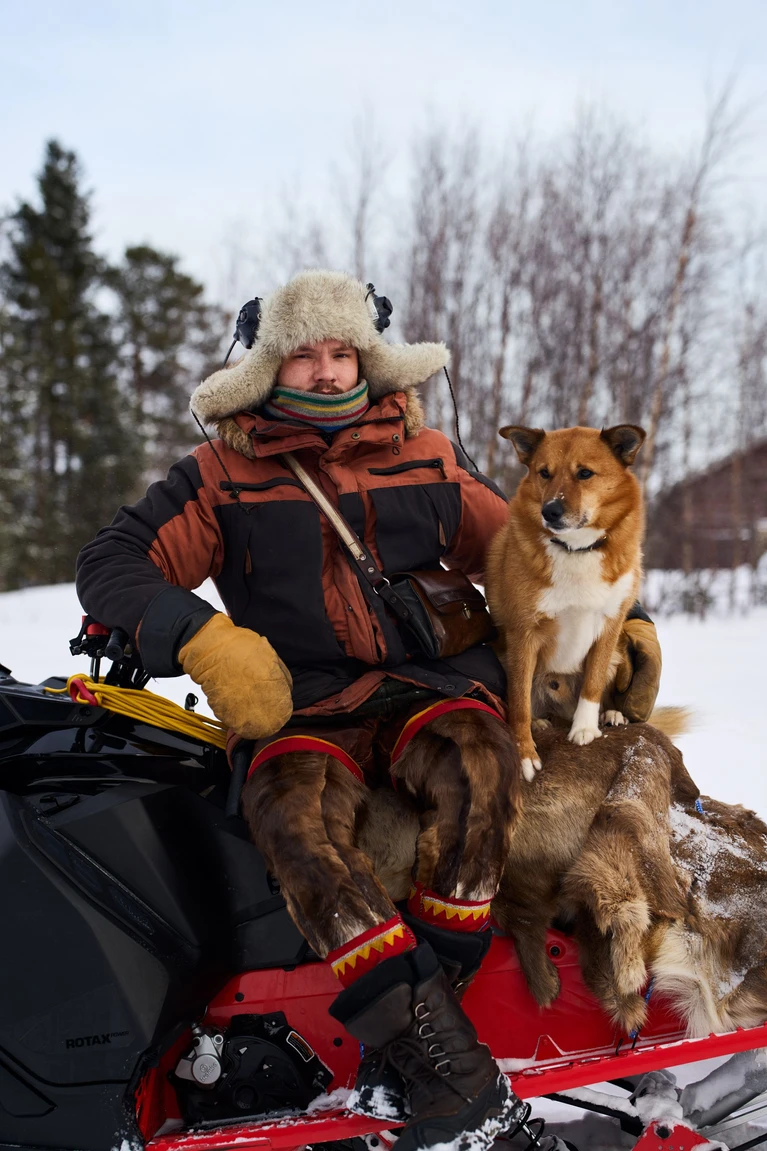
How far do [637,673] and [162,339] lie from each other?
85.7 ft

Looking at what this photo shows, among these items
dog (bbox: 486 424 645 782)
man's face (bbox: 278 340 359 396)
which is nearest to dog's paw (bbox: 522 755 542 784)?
dog (bbox: 486 424 645 782)

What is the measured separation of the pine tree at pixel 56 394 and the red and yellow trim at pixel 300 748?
20456 mm

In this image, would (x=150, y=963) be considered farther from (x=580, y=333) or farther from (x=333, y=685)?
(x=580, y=333)

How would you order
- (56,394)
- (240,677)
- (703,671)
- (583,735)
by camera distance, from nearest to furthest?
(240,677), (583,735), (703,671), (56,394)

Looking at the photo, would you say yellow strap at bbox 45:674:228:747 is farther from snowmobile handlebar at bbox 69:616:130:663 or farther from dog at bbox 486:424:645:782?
dog at bbox 486:424:645:782

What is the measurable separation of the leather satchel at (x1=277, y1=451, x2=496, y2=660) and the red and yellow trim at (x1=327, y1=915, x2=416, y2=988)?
738 mm

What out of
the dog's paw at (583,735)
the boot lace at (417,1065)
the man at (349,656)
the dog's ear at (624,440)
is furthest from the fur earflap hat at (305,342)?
the boot lace at (417,1065)

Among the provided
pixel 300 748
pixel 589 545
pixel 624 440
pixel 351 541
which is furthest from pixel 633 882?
pixel 624 440

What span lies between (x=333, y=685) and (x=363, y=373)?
101 cm

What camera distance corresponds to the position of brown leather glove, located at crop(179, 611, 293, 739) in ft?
5.97

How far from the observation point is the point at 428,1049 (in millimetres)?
A: 1559

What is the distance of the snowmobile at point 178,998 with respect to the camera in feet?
5.41

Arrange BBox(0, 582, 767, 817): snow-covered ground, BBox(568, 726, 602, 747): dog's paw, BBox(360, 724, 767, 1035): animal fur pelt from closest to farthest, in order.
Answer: BBox(360, 724, 767, 1035): animal fur pelt → BBox(568, 726, 602, 747): dog's paw → BBox(0, 582, 767, 817): snow-covered ground

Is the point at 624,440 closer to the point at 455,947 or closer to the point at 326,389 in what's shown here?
the point at 326,389
